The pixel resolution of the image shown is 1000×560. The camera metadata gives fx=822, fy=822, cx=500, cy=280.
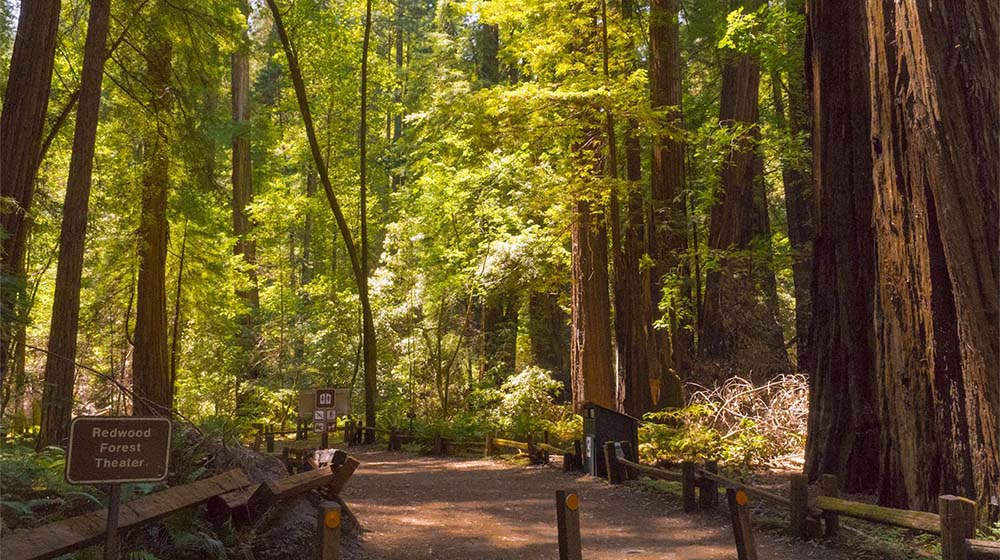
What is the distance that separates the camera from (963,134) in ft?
26.6

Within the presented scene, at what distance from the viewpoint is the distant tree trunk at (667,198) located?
17.8 meters

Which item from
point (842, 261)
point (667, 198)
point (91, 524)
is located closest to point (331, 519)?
point (91, 524)

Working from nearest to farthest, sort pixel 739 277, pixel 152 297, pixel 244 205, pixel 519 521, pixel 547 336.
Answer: pixel 519 521 → pixel 739 277 → pixel 152 297 → pixel 547 336 → pixel 244 205

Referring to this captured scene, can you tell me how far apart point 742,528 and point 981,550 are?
5.72ft

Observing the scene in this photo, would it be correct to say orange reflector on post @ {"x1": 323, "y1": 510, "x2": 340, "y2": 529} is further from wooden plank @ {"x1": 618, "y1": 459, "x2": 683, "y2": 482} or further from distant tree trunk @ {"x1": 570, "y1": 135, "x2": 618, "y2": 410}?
distant tree trunk @ {"x1": 570, "y1": 135, "x2": 618, "y2": 410}

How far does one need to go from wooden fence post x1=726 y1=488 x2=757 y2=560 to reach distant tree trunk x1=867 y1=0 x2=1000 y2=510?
2.52m

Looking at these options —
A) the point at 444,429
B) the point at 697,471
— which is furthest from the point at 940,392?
the point at 444,429

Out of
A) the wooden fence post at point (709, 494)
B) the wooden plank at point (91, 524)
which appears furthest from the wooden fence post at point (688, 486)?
the wooden plank at point (91, 524)

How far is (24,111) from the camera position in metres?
10.5

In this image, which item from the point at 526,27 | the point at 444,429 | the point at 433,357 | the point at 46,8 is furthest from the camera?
the point at 433,357

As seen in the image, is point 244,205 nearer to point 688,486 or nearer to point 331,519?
point 688,486

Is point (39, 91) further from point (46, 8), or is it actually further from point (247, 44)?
point (247, 44)

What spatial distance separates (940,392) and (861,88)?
4.40 m

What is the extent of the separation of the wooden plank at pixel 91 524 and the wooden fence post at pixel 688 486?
6.01 metres
